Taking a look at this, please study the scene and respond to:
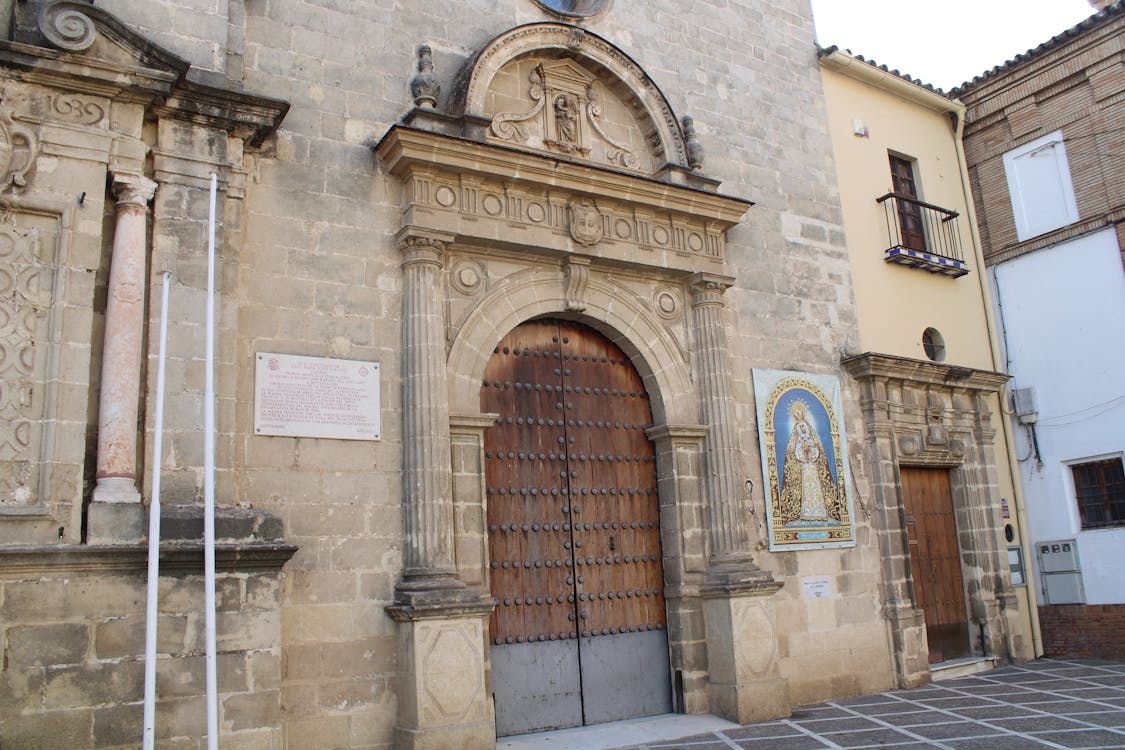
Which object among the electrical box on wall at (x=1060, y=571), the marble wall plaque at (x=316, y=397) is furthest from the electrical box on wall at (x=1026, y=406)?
the marble wall plaque at (x=316, y=397)

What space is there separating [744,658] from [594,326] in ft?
9.38

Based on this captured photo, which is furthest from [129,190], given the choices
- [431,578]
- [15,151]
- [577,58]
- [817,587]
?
[817,587]

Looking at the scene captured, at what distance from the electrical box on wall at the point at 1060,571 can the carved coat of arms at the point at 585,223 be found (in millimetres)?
6700

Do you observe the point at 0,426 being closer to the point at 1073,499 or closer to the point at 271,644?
the point at 271,644

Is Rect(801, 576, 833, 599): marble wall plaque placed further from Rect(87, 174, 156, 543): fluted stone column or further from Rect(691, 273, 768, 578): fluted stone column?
Rect(87, 174, 156, 543): fluted stone column

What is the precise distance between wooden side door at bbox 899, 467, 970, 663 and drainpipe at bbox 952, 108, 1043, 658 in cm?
121

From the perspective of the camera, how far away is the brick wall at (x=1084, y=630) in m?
9.85

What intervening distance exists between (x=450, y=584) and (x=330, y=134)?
3.20 m

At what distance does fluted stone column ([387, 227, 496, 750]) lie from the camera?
18.8ft

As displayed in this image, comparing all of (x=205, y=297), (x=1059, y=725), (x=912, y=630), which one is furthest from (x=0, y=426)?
(x=912, y=630)

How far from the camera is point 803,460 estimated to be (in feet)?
27.3

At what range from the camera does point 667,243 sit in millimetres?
7895

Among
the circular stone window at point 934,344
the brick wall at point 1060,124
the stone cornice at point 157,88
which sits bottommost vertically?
the circular stone window at point 934,344

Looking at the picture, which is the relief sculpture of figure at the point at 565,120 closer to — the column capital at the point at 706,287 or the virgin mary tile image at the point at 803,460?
the column capital at the point at 706,287
